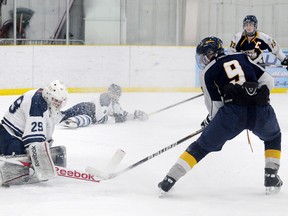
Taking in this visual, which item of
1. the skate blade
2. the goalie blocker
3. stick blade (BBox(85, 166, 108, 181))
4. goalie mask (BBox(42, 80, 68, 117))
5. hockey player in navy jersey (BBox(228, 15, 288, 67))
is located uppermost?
hockey player in navy jersey (BBox(228, 15, 288, 67))

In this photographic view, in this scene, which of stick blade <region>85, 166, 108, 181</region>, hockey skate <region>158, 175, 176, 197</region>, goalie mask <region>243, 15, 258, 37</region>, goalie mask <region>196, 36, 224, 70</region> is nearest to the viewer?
hockey skate <region>158, 175, 176, 197</region>

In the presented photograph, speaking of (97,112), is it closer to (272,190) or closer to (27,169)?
(27,169)

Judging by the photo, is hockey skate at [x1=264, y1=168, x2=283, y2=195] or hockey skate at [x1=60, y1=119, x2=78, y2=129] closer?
hockey skate at [x1=264, y1=168, x2=283, y2=195]

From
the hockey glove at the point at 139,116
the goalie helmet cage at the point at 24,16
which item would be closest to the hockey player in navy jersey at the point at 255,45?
the hockey glove at the point at 139,116

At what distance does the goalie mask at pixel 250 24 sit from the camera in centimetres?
699

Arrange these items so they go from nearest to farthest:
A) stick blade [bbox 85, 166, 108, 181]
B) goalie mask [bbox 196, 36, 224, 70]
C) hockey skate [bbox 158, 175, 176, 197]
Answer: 1. hockey skate [bbox 158, 175, 176, 197]
2. goalie mask [bbox 196, 36, 224, 70]
3. stick blade [bbox 85, 166, 108, 181]

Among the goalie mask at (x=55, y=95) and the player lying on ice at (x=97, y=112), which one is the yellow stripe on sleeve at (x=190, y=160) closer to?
the goalie mask at (x=55, y=95)

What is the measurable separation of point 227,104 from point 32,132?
3.46 feet

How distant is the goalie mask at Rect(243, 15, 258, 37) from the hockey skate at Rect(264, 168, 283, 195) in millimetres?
3234

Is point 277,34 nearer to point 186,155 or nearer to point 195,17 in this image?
point 195,17

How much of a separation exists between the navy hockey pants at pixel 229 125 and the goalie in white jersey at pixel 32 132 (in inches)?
30.5

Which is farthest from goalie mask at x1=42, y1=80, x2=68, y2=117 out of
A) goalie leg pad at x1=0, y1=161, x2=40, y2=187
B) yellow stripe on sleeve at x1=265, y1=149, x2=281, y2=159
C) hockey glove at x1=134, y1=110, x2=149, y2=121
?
hockey glove at x1=134, y1=110, x2=149, y2=121

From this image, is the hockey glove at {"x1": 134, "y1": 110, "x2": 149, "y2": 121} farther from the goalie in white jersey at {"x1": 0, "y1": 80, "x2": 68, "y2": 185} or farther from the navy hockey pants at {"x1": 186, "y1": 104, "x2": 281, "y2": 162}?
the navy hockey pants at {"x1": 186, "y1": 104, "x2": 281, "y2": 162}

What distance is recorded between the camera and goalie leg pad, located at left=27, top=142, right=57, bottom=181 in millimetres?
3881
